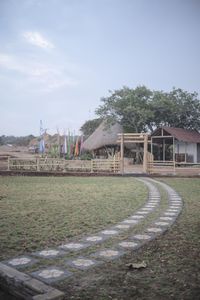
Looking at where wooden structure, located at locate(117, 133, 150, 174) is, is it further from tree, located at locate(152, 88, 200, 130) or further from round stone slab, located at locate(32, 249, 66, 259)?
round stone slab, located at locate(32, 249, 66, 259)

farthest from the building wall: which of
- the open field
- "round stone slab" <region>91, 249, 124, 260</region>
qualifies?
"round stone slab" <region>91, 249, 124, 260</region>

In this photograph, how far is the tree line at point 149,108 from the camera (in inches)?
1078

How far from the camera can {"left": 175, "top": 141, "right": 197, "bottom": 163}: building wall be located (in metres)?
25.6

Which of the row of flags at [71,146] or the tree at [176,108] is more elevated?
the tree at [176,108]

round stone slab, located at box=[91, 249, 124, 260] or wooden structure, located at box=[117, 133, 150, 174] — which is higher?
wooden structure, located at box=[117, 133, 150, 174]

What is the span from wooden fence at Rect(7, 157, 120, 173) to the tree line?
8187mm

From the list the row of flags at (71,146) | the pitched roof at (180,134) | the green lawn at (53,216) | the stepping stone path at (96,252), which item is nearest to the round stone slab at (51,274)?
the stepping stone path at (96,252)

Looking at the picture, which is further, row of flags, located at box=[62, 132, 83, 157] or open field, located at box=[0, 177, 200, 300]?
row of flags, located at box=[62, 132, 83, 157]

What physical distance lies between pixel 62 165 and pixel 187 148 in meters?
10.8

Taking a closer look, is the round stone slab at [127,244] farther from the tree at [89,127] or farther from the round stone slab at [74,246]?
the tree at [89,127]

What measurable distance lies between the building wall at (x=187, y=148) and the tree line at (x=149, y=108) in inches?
131

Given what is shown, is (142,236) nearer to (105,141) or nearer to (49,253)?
(49,253)

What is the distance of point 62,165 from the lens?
20.7 m

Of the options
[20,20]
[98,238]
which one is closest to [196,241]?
[98,238]
